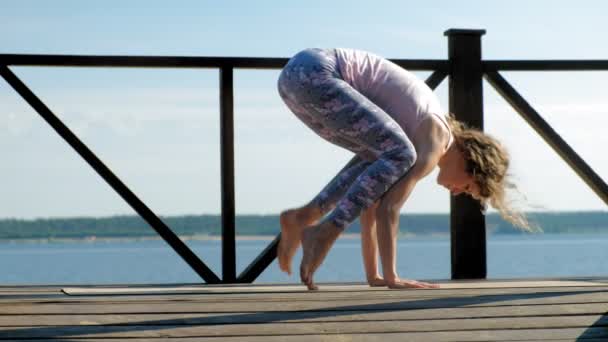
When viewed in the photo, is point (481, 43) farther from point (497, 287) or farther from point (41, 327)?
point (41, 327)

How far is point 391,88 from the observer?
354cm

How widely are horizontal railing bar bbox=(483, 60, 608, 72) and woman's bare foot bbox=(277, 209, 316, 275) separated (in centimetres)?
130

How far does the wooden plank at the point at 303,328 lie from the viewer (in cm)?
274

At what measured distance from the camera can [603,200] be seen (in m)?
4.66

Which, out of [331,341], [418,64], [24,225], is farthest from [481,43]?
[24,225]

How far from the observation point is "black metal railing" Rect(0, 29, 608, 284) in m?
4.21

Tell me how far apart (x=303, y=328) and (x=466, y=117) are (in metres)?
1.89

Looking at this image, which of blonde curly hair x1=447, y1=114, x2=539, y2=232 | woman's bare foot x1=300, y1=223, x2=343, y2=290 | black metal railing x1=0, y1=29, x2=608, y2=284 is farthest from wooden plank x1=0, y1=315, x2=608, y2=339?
black metal railing x1=0, y1=29, x2=608, y2=284

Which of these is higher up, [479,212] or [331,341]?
[479,212]

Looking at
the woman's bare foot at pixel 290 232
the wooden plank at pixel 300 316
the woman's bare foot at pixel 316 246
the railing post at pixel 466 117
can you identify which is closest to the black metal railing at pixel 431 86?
the railing post at pixel 466 117

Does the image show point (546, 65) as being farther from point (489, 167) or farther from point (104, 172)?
point (104, 172)

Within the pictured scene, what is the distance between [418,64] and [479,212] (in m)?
0.67

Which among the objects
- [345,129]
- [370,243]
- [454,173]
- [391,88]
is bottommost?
[370,243]

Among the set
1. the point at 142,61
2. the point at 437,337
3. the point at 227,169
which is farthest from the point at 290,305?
the point at 142,61
